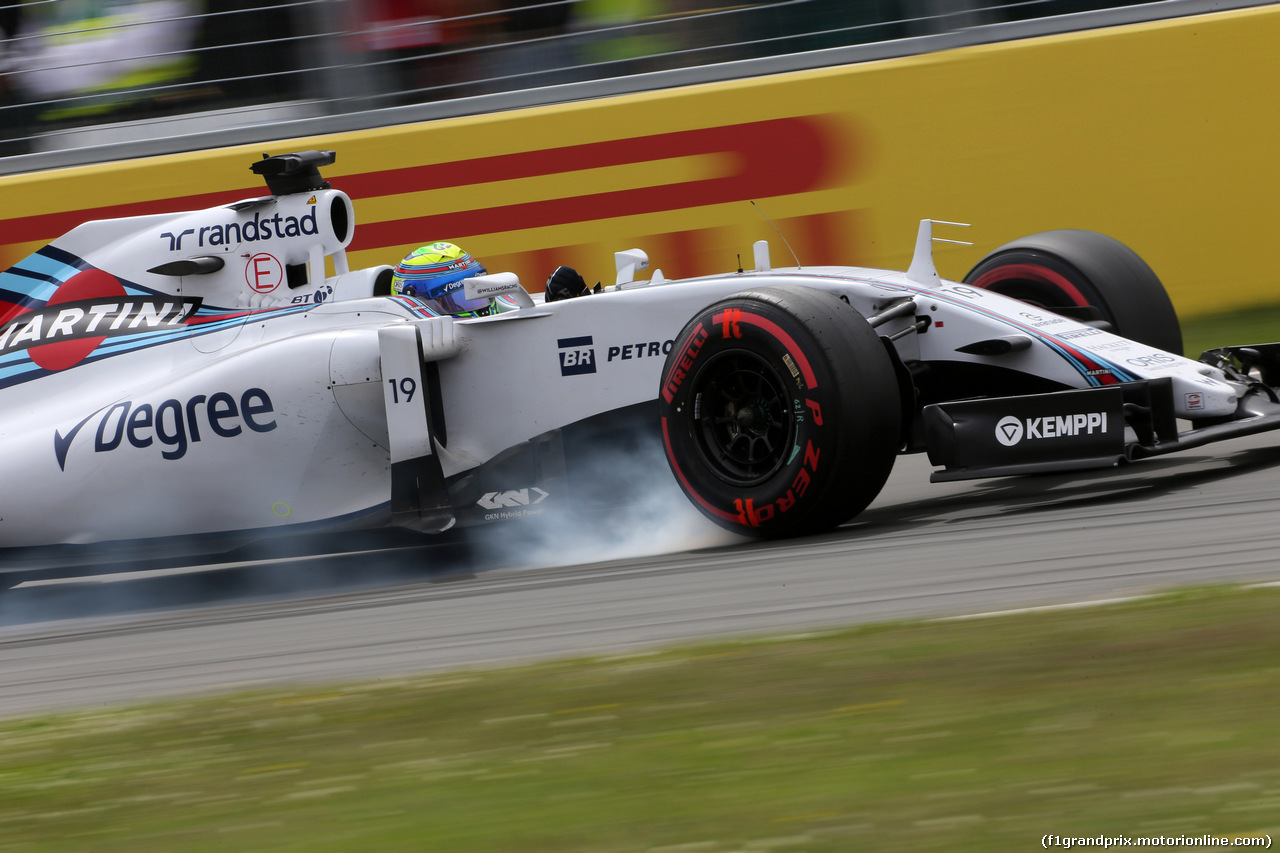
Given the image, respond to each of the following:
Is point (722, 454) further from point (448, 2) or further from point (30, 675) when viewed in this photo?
point (448, 2)

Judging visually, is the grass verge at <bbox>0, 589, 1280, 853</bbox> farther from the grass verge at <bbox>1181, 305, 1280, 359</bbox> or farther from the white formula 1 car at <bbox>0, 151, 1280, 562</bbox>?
the grass verge at <bbox>1181, 305, 1280, 359</bbox>

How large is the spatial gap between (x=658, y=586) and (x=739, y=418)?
26.6 inches

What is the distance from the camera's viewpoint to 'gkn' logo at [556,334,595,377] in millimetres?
5641

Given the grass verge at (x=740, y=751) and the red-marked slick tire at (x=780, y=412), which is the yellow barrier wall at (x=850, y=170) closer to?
the red-marked slick tire at (x=780, y=412)

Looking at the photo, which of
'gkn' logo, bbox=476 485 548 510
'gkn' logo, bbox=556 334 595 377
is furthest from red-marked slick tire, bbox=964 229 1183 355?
'gkn' logo, bbox=476 485 548 510

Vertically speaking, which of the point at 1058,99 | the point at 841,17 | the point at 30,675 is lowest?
the point at 30,675

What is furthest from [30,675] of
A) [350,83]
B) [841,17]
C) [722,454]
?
[841,17]

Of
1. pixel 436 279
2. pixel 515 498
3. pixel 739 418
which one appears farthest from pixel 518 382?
pixel 739 418

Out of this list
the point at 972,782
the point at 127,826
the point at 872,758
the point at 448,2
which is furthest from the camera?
the point at 448,2

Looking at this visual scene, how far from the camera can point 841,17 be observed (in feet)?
28.2

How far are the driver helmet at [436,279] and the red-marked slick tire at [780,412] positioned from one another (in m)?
1.47

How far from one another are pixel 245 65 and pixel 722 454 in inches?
205

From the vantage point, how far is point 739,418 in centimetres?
509

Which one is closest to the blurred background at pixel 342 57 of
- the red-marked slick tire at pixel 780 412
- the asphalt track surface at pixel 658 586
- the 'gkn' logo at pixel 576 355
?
the asphalt track surface at pixel 658 586
